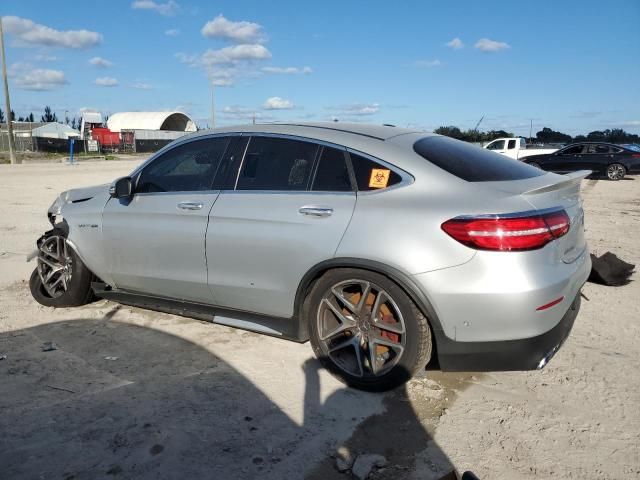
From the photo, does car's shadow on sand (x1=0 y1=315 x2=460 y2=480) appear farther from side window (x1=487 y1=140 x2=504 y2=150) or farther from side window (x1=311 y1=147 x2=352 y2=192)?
side window (x1=487 y1=140 x2=504 y2=150)

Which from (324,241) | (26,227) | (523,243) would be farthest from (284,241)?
(26,227)

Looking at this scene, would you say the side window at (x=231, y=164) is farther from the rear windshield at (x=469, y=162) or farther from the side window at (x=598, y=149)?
the side window at (x=598, y=149)

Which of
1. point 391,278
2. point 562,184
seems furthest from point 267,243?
point 562,184

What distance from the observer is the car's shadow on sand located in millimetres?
2611

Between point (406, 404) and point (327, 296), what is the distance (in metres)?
0.82

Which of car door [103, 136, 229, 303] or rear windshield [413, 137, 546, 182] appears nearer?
rear windshield [413, 137, 546, 182]

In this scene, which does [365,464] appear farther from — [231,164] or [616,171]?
[616,171]

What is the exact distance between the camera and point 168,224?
4.06 metres

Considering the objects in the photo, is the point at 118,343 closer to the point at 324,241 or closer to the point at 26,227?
the point at 324,241

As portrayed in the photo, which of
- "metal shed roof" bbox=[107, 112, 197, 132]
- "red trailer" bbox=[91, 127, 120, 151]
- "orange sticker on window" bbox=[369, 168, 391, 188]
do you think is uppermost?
"metal shed roof" bbox=[107, 112, 197, 132]

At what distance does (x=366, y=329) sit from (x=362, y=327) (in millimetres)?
28

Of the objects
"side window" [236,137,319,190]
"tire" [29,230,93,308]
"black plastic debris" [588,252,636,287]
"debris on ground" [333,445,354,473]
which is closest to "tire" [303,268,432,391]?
"debris on ground" [333,445,354,473]

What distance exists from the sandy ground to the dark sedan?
18.6 metres

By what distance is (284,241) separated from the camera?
11.3 ft
